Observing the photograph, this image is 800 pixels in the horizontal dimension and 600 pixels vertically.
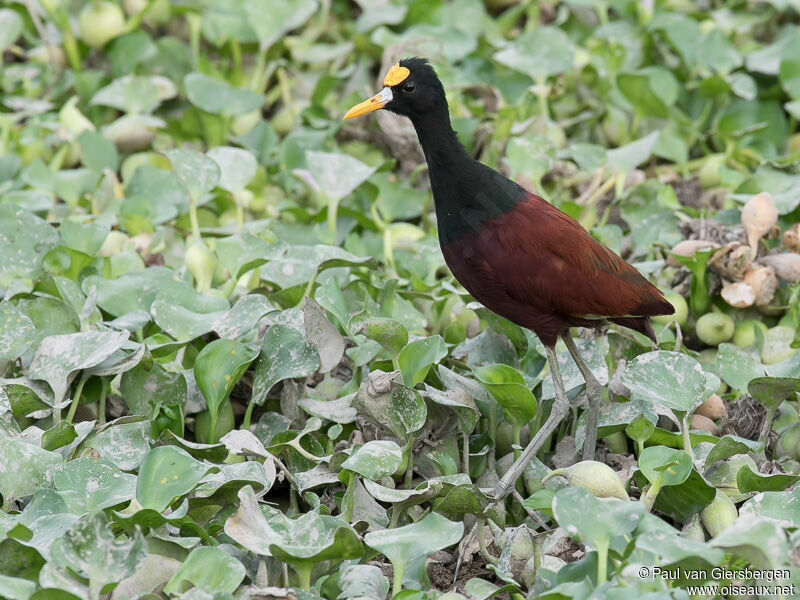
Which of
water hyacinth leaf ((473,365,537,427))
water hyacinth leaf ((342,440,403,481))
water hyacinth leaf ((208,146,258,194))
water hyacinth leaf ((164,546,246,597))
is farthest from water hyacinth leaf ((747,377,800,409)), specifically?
water hyacinth leaf ((208,146,258,194))

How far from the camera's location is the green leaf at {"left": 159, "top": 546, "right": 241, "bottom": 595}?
287 cm

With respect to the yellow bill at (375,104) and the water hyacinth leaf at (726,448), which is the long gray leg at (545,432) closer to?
the water hyacinth leaf at (726,448)

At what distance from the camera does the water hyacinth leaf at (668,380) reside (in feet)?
11.5

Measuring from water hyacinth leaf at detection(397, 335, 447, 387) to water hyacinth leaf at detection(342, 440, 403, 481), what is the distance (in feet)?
1.22

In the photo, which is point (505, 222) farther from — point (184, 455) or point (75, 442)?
point (75, 442)

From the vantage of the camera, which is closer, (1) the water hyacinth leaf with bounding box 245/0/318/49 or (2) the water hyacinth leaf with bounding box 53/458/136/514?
(2) the water hyacinth leaf with bounding box 53/458/136/514

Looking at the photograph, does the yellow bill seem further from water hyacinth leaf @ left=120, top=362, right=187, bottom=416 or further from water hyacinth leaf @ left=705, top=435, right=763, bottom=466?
water hyacinth leaf @ left=705, top=435, right=763, bottom=466

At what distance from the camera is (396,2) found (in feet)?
21.5

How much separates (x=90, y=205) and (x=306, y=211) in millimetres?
1072

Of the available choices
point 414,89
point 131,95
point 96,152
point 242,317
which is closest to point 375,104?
point 414,89

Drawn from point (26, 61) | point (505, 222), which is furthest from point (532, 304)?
point (26, 61)

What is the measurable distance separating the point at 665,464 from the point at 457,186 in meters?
1.15

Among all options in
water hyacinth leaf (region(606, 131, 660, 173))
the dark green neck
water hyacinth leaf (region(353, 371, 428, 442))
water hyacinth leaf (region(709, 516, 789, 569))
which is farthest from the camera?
water hyacinth leaf (region(606, 131, 660, 173))

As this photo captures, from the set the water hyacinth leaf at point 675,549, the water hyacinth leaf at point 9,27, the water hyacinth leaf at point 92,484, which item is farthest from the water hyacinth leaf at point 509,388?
the water hyacinth leaf at point 9,27
